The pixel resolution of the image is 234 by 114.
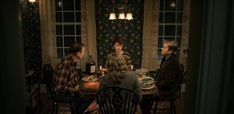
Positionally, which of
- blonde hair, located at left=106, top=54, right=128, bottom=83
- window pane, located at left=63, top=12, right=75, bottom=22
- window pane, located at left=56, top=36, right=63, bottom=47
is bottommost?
blonde hair, located at left=106, top=54, right=128, bottom=83

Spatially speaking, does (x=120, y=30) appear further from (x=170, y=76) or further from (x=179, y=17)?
(x=170, y=76)

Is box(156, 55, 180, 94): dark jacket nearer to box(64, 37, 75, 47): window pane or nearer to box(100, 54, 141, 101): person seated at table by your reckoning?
box(100, 54, 141, 101): person seated at table

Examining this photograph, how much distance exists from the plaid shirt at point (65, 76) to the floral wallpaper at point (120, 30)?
6.44ft

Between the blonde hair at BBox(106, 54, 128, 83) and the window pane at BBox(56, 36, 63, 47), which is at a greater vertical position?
the window pane at BBox(56, 36, 63, 47)

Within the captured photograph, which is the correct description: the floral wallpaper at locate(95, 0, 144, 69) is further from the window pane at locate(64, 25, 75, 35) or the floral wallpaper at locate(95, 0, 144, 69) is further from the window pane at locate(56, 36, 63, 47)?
the window pane at locate(56, 36, 63, 47)

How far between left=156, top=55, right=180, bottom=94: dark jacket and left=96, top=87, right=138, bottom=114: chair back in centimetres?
95

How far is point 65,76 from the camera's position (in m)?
3.46

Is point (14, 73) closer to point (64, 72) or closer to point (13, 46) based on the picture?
→ point (13, 46)

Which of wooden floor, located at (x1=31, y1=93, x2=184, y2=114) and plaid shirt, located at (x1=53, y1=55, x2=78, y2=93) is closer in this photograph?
plaid shirt, located at (x1=53, y1=55, x2=78, y2=93)

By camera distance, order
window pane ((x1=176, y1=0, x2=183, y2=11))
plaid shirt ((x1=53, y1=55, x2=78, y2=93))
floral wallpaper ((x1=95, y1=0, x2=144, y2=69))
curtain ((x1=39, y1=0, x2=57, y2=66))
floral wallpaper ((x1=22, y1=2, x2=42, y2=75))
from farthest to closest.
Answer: window pane ((x1=176, y1=0, x2=183, y2=11)), floral wallpaper ((x1=95, y1=0, x2=144, y2=69)), curtain ((x1=39, y1=0, x2=57, y2=66)), floral wallpaper ((x1=22, y1=2, x2=42, y2=75)), plaid shirt ((x1=53, y1=55, x2=78, y2=93))

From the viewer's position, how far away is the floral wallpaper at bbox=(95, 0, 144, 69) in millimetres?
5238

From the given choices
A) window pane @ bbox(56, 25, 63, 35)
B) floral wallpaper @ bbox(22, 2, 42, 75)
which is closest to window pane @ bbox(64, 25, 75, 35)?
window pane @ bbox(56, 25, 63, 35)

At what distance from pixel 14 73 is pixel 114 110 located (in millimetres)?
1935

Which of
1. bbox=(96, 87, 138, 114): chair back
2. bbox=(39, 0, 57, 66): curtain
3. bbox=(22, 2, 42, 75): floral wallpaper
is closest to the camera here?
bbox=(96, 87, 138, 114): chair back
